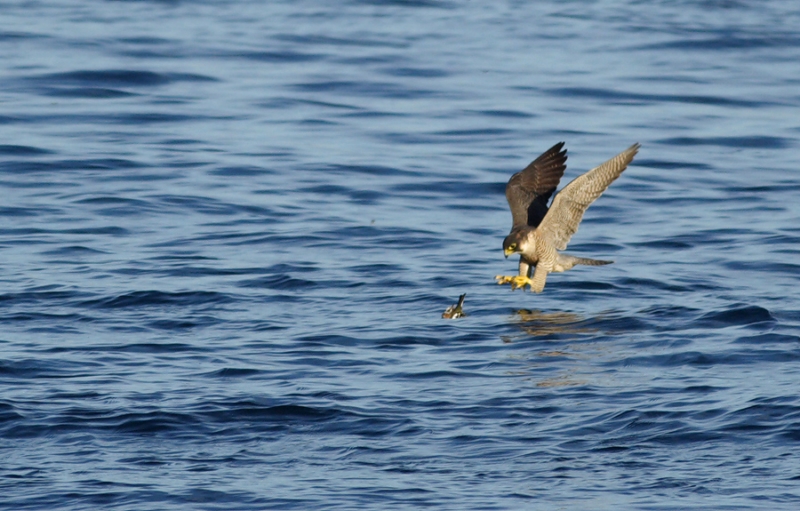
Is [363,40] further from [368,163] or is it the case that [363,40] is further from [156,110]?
[368,163]

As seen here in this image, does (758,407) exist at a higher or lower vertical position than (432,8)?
lower

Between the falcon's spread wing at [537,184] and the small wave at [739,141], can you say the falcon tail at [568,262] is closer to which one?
the falcon's spread wing at [537,184]

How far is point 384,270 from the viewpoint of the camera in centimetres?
1214

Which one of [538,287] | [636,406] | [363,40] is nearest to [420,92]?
[363,40]

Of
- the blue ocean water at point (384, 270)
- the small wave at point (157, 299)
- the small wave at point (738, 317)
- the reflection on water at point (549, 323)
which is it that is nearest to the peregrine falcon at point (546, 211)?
the reflection on water at point (549, 323)

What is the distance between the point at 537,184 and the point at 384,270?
161 centimetres

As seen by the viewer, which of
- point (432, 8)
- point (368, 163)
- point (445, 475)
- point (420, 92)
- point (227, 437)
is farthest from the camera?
point (432, 8)

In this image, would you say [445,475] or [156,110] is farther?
[156,110]

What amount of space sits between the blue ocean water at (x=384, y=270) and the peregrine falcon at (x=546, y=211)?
389 millimetres

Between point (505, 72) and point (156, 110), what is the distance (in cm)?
565

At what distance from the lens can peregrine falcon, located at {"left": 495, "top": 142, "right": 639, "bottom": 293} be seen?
35.1 ft

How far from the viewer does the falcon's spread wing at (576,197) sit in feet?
35.1

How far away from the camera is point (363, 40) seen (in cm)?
2323

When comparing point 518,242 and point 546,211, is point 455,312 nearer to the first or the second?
point 518,242
